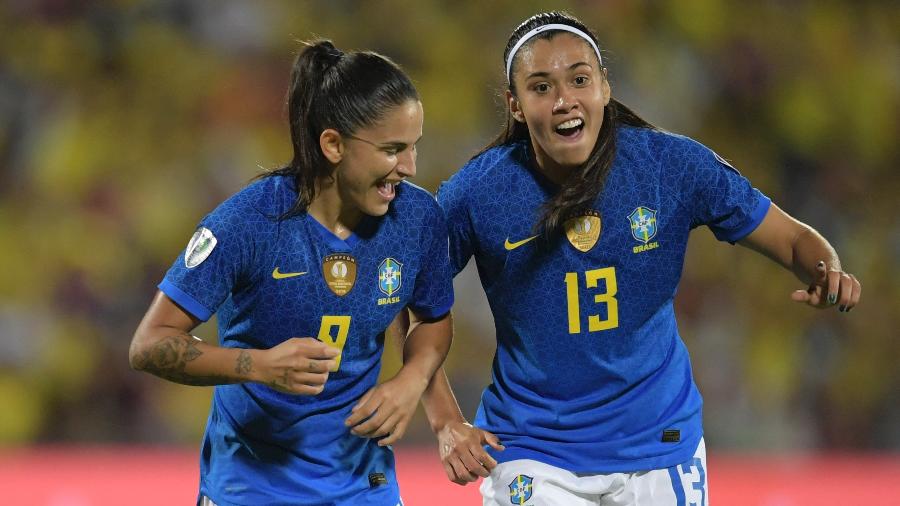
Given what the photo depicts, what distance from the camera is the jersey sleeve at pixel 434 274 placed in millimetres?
2764

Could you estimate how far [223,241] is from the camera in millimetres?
2467

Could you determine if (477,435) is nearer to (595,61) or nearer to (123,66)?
(595,61)

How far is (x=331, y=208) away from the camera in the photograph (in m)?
2.65

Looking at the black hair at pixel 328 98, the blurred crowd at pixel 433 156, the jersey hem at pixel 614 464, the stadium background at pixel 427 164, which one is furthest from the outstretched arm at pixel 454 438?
the blurred crowd at pixel 433 156

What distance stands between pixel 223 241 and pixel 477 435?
2.55 feet

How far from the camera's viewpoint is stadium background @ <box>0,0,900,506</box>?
6.07 metres

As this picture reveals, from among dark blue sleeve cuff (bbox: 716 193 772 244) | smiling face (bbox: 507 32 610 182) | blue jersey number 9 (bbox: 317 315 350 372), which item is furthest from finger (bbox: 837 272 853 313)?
blue jersey number 9 (bbox: 317 315 350 372)

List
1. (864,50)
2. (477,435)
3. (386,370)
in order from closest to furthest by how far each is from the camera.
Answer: (477,435), (386,370), (864,50)

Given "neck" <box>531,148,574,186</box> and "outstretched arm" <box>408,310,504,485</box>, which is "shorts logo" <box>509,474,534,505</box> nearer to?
"outstretched arm" <box>408,310,504,485</box>

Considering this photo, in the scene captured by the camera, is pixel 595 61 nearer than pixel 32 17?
Yes

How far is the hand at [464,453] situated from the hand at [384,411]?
18 centimetres

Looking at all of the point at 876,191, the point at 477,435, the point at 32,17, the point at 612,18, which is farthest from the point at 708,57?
the point at 477,435

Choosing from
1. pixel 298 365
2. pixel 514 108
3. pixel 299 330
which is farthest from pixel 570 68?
pixel 298 365

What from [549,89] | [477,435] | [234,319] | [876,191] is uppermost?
[876,191]
